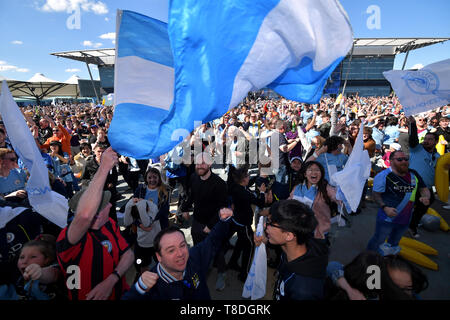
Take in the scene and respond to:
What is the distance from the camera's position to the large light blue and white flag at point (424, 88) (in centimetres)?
372

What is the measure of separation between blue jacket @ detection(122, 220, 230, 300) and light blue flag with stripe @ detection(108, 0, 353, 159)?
2.96 ft

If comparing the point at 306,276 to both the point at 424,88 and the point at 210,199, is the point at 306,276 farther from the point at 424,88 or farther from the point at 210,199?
the point at 424,88

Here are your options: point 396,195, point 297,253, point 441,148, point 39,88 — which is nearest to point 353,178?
point 396,195

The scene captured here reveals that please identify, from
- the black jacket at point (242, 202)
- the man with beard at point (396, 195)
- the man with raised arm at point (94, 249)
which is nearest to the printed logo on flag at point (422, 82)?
the man with beard at point (396, 195)

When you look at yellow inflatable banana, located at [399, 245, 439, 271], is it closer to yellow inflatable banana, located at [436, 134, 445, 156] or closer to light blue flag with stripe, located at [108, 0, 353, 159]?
light blue flag with stripe, located at [108, 0, 353, 159]

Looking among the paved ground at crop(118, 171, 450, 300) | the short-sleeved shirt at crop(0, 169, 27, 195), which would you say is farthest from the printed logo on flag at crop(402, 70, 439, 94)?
the short-sleeved shirt at crop(0, 169, 27, 195)

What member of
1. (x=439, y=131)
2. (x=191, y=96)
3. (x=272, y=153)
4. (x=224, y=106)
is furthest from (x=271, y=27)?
(x=439, y=131)

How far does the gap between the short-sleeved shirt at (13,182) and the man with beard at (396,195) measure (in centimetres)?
521

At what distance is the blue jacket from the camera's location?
60.7 inches

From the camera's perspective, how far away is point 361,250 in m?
3.97

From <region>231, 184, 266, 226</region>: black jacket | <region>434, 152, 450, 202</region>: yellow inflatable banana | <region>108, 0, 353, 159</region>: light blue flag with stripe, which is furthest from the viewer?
<region>434, 152, 450, 202</region>: yellow inflatable banana

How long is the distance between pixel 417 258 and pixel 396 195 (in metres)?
1.30

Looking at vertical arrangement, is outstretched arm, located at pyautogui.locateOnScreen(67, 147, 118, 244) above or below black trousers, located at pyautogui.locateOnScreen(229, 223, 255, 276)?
above

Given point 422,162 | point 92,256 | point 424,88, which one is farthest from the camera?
point 422,162
